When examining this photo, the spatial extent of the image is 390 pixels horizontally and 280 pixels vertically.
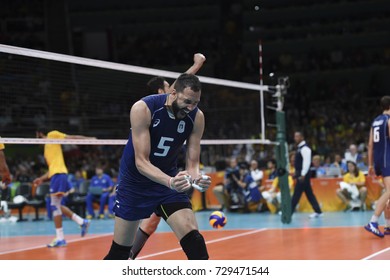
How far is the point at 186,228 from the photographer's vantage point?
6.08m

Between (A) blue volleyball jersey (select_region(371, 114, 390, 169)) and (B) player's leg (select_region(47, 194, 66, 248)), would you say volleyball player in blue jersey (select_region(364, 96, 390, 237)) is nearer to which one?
(A) blue volleyball jersey (select_region(371, 114, 390, 169))

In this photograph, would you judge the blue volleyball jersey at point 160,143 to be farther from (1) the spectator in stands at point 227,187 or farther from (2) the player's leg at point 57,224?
(1) the spectator in stands at point 227,187

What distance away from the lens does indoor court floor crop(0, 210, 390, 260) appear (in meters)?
10.0

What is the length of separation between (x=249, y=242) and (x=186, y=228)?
19.4 ft

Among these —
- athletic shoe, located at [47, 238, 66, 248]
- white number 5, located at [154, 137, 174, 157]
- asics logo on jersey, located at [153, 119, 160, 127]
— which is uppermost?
asics logo on jersey, located at [153, 119, 160, 127]

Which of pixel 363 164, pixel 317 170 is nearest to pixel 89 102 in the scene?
→ pixel 317 170

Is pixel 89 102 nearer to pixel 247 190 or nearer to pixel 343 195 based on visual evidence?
pixel 247 190

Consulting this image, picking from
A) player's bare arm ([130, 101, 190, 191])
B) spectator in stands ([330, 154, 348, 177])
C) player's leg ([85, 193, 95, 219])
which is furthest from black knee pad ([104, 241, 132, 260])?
player's leg ([85, 193, 95, 219])

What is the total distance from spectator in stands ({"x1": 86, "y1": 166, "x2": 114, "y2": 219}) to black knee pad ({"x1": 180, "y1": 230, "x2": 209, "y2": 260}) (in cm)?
1455

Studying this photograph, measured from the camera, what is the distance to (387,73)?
3141cm

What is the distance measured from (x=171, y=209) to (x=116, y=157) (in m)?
19.8

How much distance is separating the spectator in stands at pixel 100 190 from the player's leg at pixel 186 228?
14.3 m

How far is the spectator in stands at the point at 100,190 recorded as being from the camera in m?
20.4
